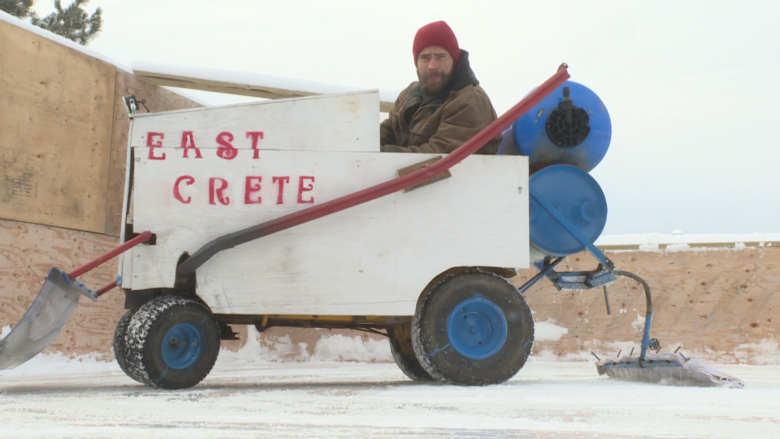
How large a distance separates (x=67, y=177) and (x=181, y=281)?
2.38 meters

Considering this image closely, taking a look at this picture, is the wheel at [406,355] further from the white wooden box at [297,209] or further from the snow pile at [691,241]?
the snow pile at [691,241]

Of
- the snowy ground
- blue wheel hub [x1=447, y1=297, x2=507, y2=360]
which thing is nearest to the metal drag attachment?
the snowy ground

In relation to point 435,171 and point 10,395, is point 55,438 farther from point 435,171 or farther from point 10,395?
point 435,171

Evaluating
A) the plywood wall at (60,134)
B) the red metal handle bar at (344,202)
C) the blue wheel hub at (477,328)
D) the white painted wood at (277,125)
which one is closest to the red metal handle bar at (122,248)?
the red metal handle bar at (344,202)

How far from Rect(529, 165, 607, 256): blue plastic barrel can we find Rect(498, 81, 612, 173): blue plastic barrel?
11 centimetres

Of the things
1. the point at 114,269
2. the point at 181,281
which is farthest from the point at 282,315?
the point at 114,269

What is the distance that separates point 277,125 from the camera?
255 centimetres

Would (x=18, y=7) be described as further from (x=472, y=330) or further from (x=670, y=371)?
(x=670, y=371)

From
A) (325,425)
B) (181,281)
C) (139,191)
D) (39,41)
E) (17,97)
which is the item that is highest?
(39,41)

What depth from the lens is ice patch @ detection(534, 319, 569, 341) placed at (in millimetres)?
5078

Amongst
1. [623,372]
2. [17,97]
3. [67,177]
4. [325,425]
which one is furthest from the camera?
[67,177]

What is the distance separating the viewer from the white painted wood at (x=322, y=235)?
2.47m

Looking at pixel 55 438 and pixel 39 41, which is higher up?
pixel 39 41

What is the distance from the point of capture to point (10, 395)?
2.35 meters
